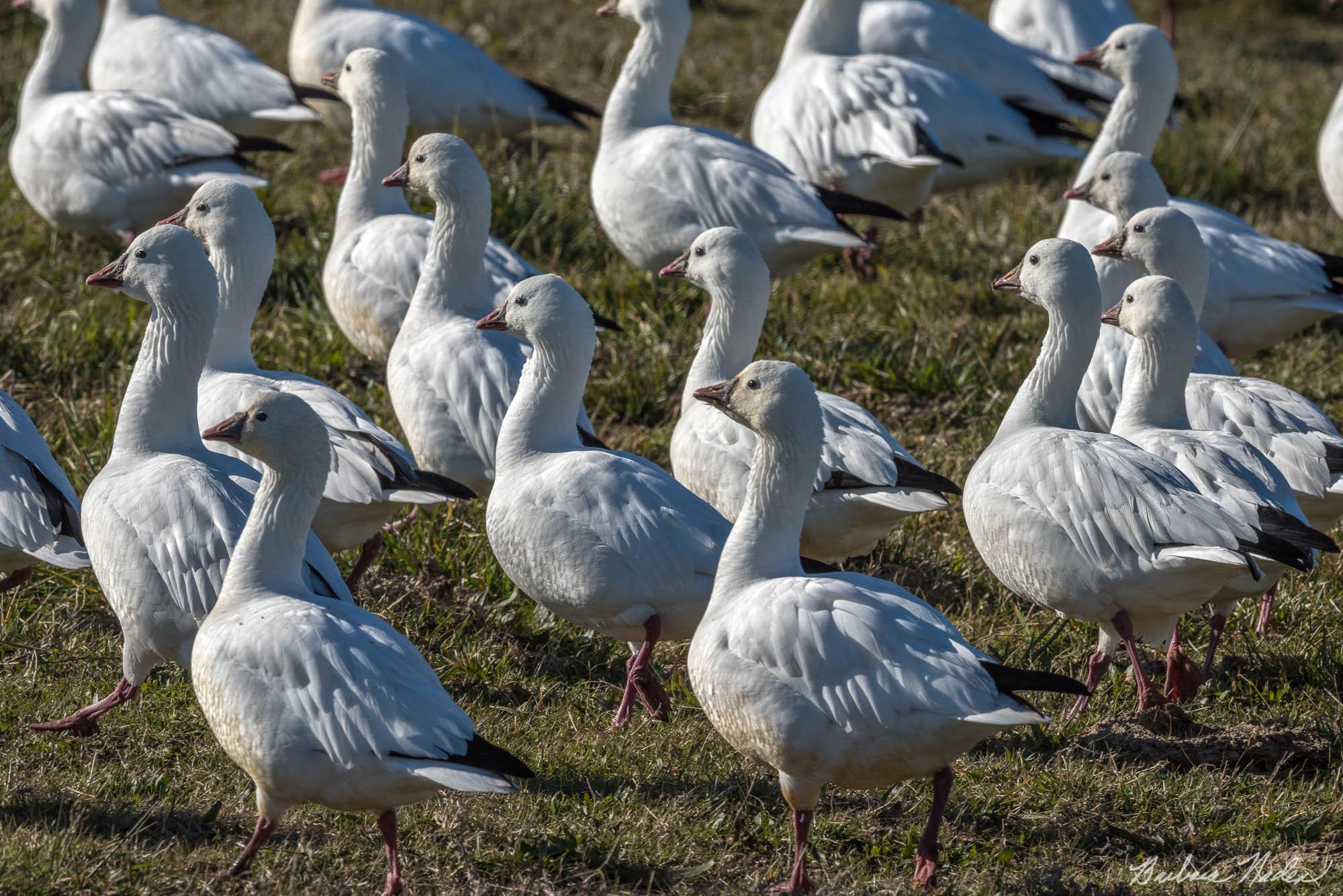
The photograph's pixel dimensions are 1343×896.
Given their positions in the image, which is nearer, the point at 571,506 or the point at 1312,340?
the point at 571,506

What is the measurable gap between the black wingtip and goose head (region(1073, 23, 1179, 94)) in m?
4.44

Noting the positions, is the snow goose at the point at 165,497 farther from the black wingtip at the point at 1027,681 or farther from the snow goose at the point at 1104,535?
the snow goose at the point at 1104,535

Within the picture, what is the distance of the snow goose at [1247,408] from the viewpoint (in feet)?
16.3

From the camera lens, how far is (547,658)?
16.4 ft

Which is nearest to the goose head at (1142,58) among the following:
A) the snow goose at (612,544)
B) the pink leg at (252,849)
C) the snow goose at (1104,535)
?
the snow goose at (1104,535)

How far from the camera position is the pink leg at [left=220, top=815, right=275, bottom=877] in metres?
3.53

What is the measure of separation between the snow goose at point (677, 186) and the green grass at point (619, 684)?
40 centimetres

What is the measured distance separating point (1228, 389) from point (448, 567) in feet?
8.75

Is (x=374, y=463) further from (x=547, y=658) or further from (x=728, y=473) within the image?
(x=728, y=473)

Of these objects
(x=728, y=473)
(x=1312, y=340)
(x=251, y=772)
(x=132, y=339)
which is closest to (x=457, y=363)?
(x=728, y=473)

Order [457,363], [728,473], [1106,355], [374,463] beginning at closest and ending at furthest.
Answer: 1. [374,463]
2. [728,473]
3. [457,363]
4. [1106,355]

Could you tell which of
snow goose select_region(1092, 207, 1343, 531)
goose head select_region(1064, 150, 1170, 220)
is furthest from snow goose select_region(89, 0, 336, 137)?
snow goose select_region(1092, 207, 1343, 531)

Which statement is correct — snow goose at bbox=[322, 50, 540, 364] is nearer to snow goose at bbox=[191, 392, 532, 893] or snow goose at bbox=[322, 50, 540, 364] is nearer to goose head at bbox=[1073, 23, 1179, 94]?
snow goose at bbox=[191, 392, 532, 893]

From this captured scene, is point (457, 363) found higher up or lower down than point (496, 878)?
higher up
